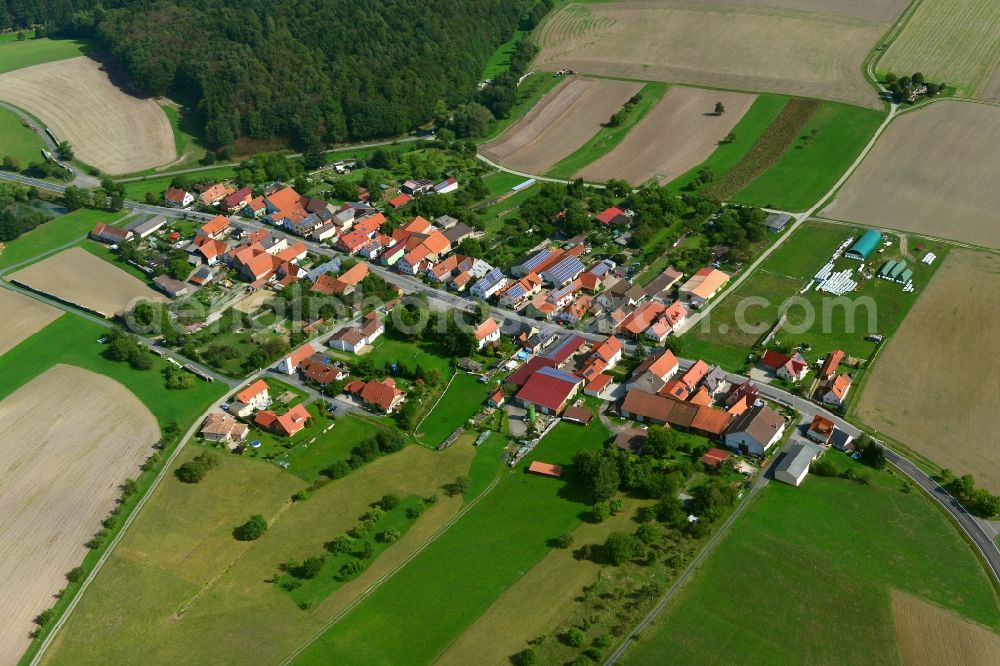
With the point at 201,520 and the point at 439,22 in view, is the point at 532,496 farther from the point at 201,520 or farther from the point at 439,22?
the point at 439,22

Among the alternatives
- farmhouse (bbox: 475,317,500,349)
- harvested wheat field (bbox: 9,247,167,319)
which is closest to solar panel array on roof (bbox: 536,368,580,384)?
farmhouse (bbox: 475,317,500,349)

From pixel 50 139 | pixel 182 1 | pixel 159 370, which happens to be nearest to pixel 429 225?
pixel 159 370

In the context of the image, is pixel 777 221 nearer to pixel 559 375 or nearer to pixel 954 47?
pixel 559 375

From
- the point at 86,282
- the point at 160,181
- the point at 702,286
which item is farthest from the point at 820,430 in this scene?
the point at 160,181

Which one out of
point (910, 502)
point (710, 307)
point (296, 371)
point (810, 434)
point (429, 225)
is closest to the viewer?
point (910, 502)

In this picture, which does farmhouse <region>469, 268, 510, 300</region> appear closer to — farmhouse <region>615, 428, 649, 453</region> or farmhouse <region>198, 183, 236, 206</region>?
farmhouse <region>615, 428, 649, 453</region>

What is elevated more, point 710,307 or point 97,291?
point 710,307

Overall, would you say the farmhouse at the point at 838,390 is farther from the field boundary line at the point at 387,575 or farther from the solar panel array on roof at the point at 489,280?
the solar panel array on roof at the point at 489,280
